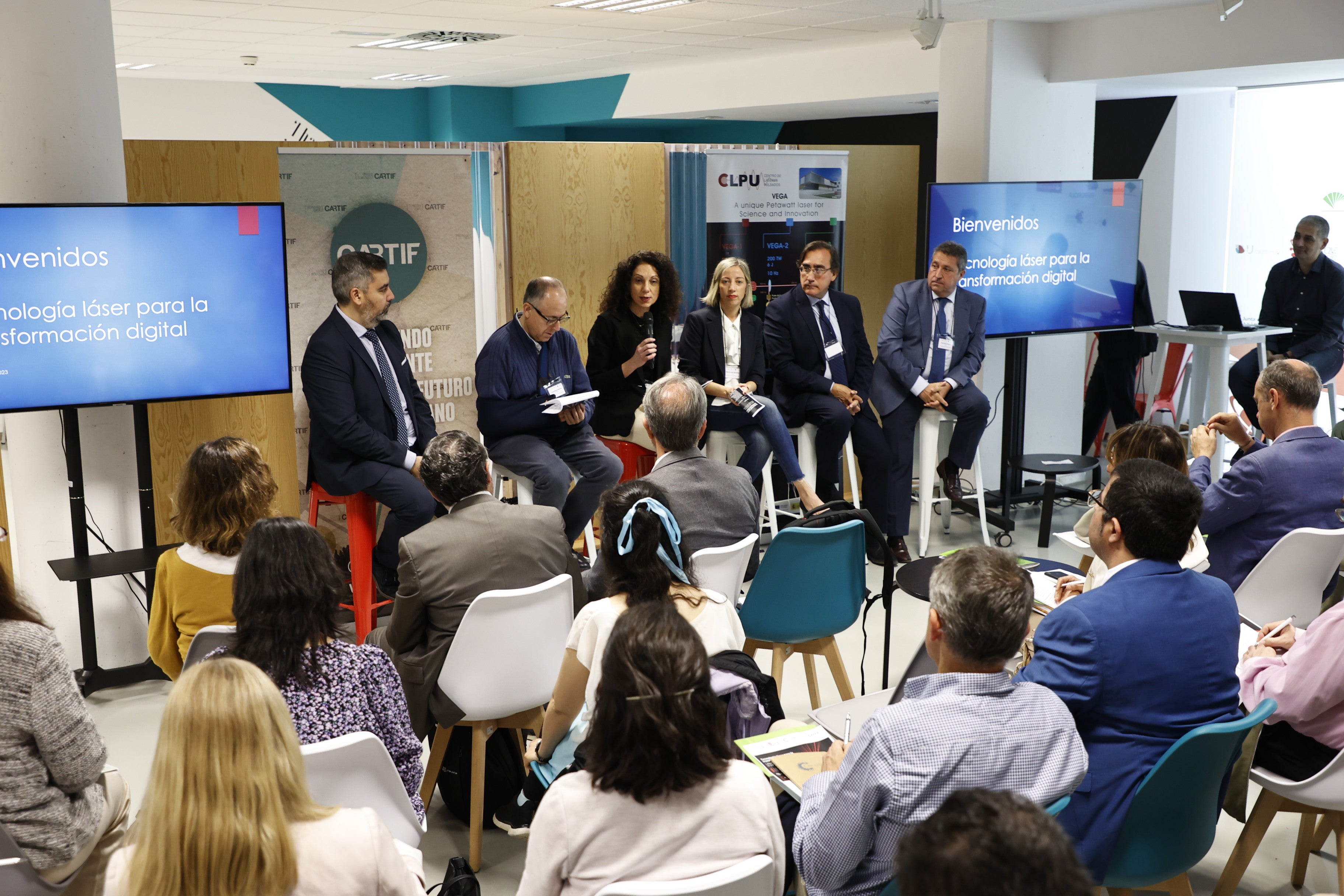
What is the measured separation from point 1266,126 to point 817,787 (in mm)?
8270

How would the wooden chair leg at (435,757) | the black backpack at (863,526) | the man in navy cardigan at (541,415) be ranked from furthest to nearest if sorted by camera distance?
the man in navy cardigan at (541,415) < the black backpack at (863,526) < the wooden chair leg at (435,757)

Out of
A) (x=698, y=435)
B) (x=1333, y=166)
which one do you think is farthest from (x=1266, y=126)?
(x=698, y=435)

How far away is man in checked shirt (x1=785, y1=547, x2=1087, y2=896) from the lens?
1762mm

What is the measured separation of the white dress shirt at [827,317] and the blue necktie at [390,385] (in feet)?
7.24

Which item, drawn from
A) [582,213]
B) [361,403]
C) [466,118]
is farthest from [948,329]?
[466,118]

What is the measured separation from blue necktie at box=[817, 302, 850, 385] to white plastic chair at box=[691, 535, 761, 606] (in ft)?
8.27

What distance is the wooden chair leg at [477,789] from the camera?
9.78 feet

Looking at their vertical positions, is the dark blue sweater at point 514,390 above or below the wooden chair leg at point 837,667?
above

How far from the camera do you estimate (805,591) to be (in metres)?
3.48

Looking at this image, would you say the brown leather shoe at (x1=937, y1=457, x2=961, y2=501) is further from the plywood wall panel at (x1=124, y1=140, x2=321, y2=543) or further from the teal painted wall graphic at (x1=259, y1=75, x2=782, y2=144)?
the teal painted wall graphic at (x1=259, y1=75, x2=782, y2=144)

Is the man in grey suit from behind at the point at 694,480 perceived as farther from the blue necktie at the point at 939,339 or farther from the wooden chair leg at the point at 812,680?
the blue necktie at the point at 939,339

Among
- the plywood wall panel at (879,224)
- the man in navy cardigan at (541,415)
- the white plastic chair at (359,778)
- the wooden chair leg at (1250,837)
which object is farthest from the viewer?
the plywood wall panel at (879,224)

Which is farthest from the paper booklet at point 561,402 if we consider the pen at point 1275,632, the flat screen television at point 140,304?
the pen at point 1275,632

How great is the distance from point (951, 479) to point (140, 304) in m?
4.13
